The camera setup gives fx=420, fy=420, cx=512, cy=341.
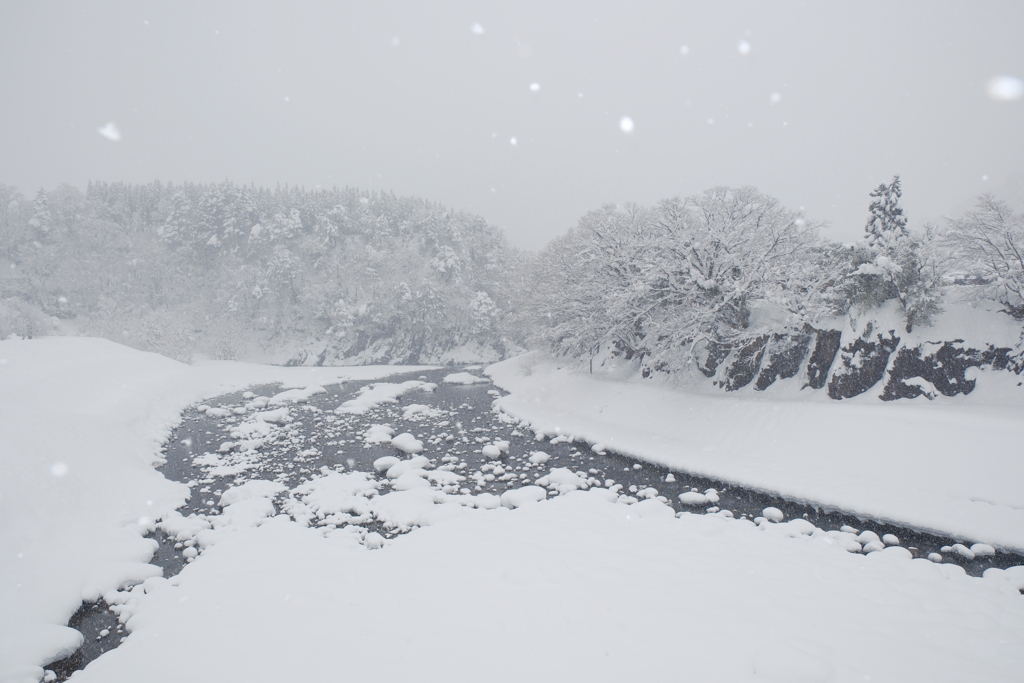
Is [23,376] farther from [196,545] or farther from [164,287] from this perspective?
[164,287]

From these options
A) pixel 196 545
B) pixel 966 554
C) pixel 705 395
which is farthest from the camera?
pixel 705 395

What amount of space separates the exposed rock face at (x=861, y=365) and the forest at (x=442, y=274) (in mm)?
1077

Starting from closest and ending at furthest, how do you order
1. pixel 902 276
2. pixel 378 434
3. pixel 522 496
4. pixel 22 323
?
pixel 522 496
pixel 902 276
pixel 378 434
pixel 22 323

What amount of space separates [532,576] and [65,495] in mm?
12367

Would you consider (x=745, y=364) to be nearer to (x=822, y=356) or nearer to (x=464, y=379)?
(x=822, y=356)

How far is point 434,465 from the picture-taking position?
52.5 feet

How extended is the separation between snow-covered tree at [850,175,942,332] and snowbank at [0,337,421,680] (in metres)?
25.2

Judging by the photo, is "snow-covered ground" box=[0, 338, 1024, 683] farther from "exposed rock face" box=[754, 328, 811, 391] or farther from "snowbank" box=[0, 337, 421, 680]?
"exposed rock face" box=[754, 328, 811, 391]

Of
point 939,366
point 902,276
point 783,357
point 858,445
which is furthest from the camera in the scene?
point 783,357

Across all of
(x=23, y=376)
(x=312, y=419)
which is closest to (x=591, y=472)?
(x=312, y=419)

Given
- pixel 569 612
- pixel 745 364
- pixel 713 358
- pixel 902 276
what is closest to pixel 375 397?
pixel 713 358

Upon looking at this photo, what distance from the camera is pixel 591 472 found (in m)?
15.2

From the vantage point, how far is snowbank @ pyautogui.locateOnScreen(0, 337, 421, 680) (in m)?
7.39

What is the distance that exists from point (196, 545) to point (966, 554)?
17.4 m
